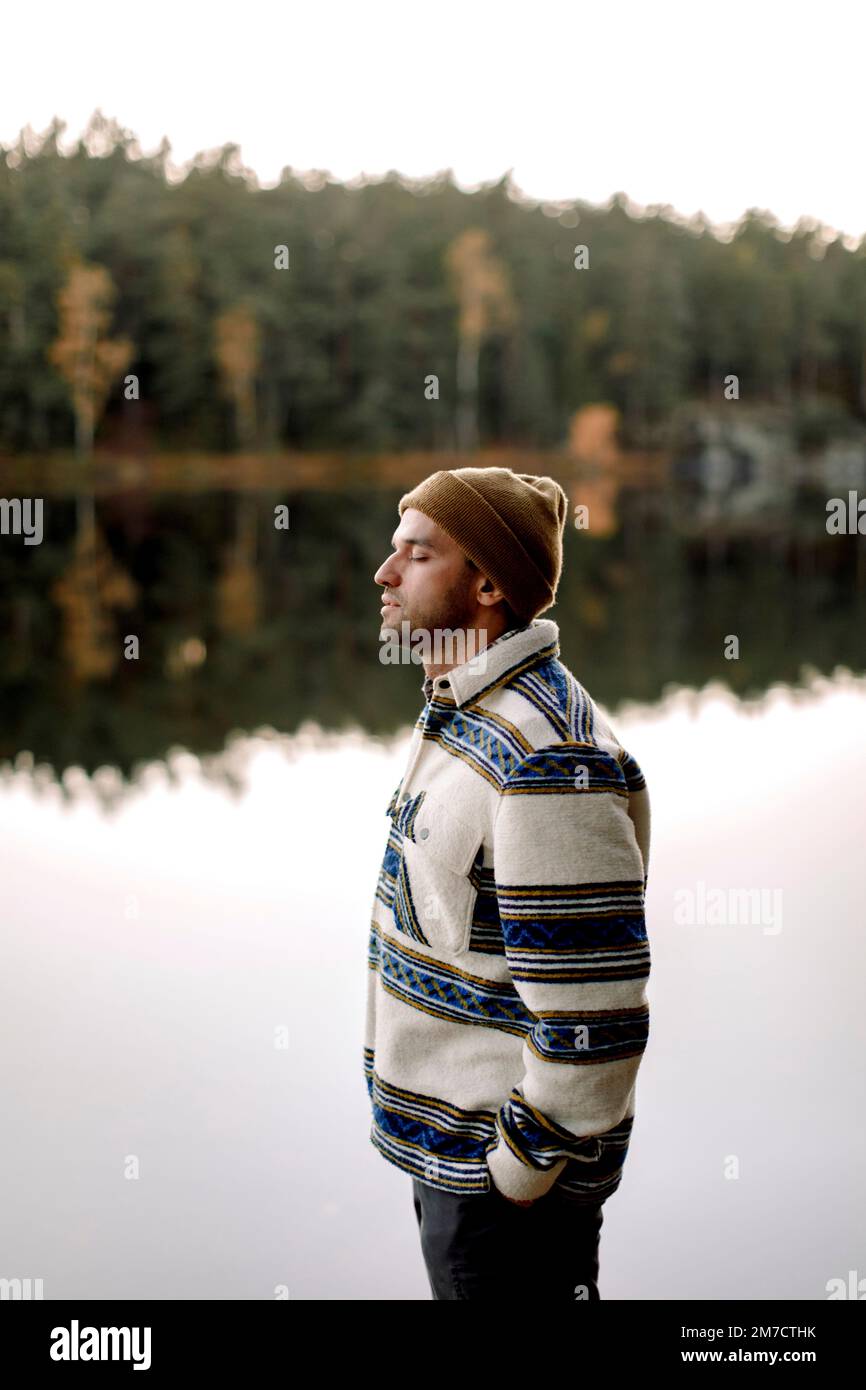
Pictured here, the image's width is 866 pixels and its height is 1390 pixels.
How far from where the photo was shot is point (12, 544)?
26219 millimetres

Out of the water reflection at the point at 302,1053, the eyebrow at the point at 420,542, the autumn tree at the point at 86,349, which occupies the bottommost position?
the water reflection at the point at 302,1053

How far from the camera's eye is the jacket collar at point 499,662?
6.88ft

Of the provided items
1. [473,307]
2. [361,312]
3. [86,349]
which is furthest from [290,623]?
[473,307]

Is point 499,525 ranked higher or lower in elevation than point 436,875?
higher

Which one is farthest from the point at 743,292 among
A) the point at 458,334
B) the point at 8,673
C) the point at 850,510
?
the point at 8,673

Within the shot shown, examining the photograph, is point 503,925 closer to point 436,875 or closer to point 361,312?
point 436,875

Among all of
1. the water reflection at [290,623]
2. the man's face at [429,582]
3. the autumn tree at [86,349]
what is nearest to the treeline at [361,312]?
the autumn tree at [86,349]

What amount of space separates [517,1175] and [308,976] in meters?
3.41

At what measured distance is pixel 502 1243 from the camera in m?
2.09

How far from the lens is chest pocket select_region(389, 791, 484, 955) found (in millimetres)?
2055

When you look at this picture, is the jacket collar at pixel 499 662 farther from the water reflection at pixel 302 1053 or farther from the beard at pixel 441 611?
the water reflection at pixel 302 1053

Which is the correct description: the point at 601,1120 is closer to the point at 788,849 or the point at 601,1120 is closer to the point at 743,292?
the point at 788,849

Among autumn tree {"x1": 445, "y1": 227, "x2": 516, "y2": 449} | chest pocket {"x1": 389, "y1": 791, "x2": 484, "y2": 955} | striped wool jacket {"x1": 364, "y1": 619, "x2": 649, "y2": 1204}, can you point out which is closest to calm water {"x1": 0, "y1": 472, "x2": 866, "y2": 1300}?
striped wool jacket {"x1": 364, "y1": 619, "x2": 649, "y2": 1204}

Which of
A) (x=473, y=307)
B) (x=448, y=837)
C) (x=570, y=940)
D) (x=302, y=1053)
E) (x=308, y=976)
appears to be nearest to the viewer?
(x=570, y=940)
